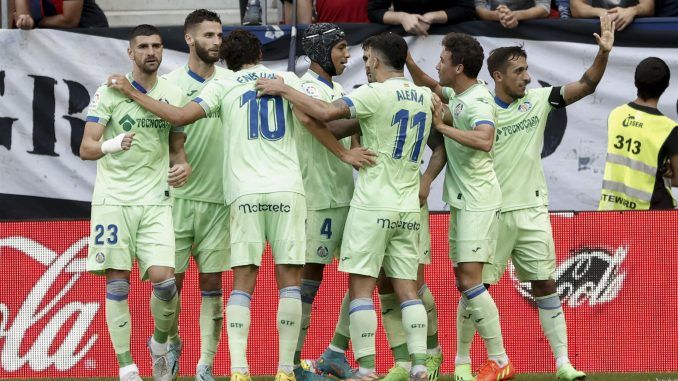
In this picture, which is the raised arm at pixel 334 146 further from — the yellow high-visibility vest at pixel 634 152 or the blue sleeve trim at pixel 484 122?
the yellow high-visibility vest at pixel 634 152

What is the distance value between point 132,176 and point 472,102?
2590mm

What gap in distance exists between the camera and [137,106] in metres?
9.78

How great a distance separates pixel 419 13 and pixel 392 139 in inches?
130

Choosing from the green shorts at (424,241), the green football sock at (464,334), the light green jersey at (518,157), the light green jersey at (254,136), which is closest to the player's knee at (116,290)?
the light green jersey at (254,136)

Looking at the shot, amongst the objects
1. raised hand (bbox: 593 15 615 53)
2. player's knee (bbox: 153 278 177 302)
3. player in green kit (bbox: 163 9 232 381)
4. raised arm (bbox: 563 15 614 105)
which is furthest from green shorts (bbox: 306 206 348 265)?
raised hand (bbox: 593 15 615 53)

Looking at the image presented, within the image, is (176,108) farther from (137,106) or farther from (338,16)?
(338,16)

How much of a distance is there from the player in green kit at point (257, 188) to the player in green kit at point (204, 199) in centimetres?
65

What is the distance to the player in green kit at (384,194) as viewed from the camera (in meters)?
9.57

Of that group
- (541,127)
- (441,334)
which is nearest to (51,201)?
(441,334)

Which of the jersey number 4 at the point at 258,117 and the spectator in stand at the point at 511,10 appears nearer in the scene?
the jersey number 4 at the point at 258,117

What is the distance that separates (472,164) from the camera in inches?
395

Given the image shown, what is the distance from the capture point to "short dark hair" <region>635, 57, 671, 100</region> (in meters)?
10.9

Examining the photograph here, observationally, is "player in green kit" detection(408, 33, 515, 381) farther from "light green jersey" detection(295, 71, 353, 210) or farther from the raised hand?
the raised hand

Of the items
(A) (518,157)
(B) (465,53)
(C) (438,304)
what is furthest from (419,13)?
(C) (438,304)
